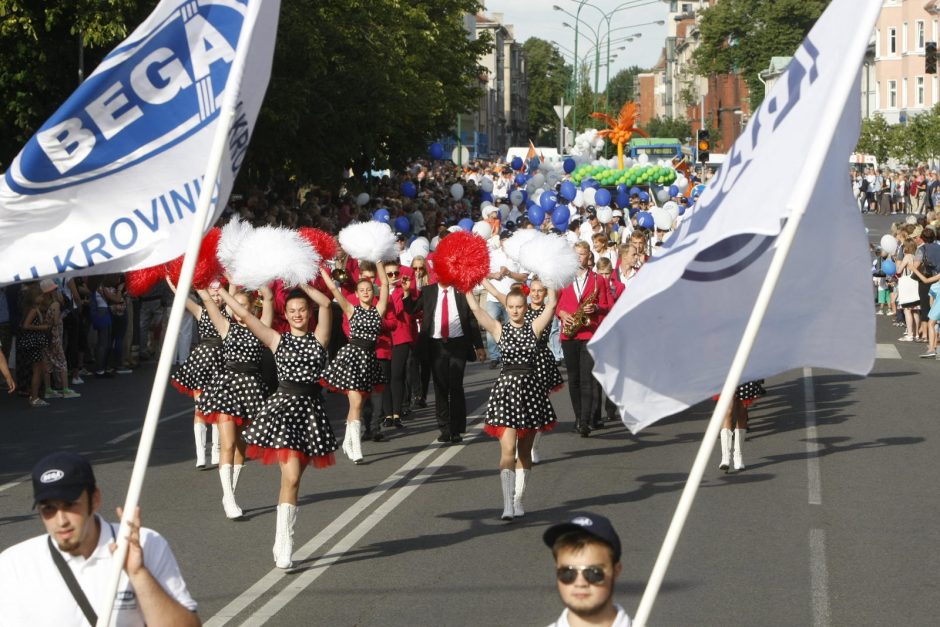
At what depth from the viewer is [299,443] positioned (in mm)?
9648

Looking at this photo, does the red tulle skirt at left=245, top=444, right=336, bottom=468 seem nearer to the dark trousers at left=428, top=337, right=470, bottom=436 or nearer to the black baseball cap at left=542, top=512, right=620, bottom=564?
Result: the black baseball cap at left=542, top=512, right=620, bottom=564

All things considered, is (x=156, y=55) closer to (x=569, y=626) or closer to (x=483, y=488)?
(x=569, y=626)

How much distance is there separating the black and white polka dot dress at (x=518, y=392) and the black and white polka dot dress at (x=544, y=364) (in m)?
→ 0.12

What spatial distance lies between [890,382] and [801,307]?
50.1ft

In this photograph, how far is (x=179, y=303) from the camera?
5.22m

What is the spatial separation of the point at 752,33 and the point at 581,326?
294 ft

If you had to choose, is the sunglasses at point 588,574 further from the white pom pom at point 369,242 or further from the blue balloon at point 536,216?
the blue balloon at point 536,216

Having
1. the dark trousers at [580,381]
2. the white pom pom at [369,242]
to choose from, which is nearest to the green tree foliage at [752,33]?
the dark trousers at [580,381]

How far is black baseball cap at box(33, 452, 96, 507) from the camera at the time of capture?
452 cm

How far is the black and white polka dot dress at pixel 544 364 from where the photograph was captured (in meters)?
11.6

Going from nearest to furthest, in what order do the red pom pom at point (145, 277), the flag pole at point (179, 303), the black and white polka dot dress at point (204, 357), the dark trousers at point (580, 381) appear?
the flag pole at point (179, 303), the red pom pom at point (145, 277), the black and white polka dot dress at point (204, 357), the dark trousers at point (580, 381)

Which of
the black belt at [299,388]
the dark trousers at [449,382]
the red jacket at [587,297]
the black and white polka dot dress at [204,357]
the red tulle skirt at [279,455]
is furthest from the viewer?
the red jacket at [587,297]

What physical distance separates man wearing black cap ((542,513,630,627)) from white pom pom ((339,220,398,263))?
936cm

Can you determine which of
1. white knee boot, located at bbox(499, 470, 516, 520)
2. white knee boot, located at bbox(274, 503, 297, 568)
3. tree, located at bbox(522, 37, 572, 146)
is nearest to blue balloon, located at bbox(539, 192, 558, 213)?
white knee boot, located at bbox(499, 470, 516, 520)
